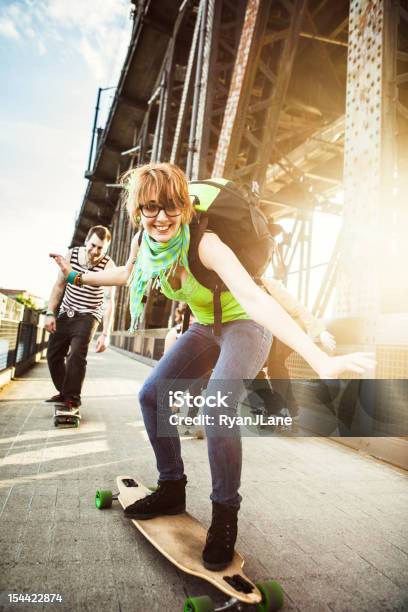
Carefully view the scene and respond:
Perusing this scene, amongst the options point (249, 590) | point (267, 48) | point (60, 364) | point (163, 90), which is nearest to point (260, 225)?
point (249, 590)

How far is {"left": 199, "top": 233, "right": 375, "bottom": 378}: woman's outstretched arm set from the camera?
1407 mm

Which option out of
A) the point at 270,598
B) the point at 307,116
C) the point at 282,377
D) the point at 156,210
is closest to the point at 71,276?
the point at 156,210

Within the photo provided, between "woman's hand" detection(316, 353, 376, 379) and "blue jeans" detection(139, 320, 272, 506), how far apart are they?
0.48 metres

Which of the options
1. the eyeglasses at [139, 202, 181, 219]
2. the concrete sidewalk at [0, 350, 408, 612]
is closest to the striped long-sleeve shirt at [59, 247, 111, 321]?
the concrete sidewalk at [0, 350, 408, 612]

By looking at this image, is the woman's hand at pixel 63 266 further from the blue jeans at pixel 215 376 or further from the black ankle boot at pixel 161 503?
the black ankle boot at pixel 161 503

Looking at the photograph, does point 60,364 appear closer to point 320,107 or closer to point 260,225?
point 260,225

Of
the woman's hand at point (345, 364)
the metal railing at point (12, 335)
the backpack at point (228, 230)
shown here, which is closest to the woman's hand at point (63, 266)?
the backpack at point (228, 230)

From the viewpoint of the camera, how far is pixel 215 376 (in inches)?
73.0

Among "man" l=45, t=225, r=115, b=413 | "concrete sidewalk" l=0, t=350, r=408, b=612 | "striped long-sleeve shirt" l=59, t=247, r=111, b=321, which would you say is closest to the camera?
"concrete sidewalk" l=0, t=350, r=408, b=612

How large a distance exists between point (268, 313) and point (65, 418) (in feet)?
11.4

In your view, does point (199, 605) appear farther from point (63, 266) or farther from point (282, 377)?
point (282, 377)

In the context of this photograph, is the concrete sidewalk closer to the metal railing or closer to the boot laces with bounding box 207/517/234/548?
the boot laces with bounding box 207/517/234/548

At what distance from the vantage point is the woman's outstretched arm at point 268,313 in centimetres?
141

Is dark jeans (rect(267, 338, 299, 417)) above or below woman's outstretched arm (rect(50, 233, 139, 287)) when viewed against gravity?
below
